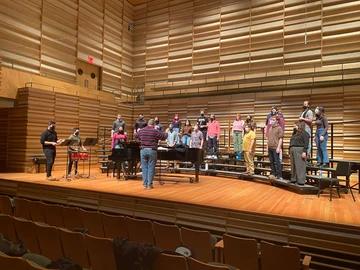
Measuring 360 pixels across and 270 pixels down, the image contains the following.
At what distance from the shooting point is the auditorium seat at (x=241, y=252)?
2.47 m

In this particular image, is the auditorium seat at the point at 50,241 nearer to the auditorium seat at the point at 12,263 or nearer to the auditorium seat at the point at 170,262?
the auditorium seat at the point at 12,263

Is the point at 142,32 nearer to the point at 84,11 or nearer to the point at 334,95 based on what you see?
the point at 84,11

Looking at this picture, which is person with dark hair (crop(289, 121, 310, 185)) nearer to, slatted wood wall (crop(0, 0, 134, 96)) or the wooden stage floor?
the wooden stage floor

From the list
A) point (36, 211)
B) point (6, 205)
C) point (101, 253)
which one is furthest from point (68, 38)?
point (101, 253)

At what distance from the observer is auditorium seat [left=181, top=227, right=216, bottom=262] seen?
2.79 m

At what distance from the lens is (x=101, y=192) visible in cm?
493

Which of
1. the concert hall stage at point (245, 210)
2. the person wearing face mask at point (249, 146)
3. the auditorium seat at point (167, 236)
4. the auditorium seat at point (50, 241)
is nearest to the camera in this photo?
the auditorium seat at point (50, 241)

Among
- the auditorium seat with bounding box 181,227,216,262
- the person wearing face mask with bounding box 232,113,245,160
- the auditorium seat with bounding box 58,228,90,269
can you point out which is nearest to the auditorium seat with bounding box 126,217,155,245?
the auditorium seat with bounding box 181,227,216,262

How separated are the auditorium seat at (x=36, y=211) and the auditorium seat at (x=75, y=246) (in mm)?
1482

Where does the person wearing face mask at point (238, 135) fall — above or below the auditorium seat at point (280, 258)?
above

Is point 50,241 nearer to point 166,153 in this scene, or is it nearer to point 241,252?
point 241,252

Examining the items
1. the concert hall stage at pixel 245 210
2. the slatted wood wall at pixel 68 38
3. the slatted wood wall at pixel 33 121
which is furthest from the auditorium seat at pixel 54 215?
the slatted wood wall at pixel 68 38

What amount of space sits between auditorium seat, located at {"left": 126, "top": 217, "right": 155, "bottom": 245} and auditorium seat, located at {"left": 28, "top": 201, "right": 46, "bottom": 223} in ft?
5.09

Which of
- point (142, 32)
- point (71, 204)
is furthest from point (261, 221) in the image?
point (142, 32)
